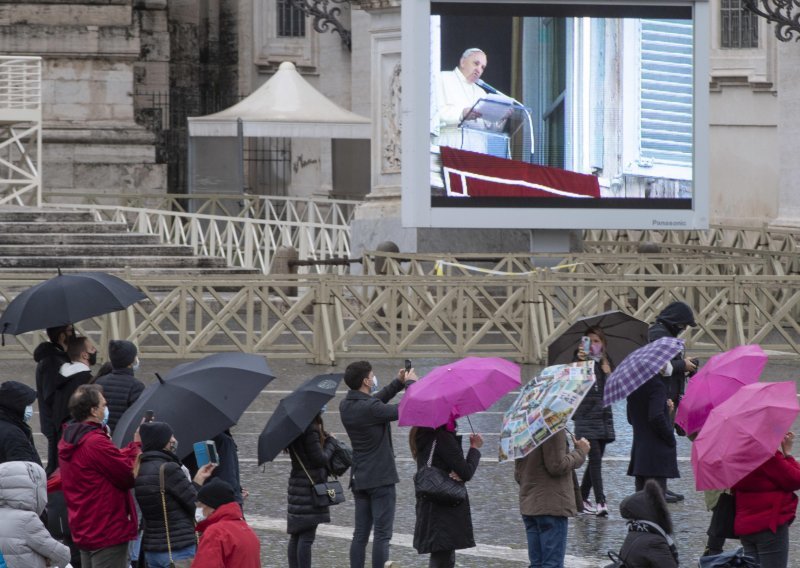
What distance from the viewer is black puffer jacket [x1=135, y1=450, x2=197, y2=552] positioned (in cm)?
818

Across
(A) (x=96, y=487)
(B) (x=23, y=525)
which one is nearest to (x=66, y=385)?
(A) (x=96, y=487)

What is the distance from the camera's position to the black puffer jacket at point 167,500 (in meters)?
8.18

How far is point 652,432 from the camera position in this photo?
35.2ft

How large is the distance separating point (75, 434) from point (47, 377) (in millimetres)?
2719

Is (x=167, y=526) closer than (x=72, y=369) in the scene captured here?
Yes

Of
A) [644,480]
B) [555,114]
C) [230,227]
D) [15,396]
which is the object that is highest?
[555,114]

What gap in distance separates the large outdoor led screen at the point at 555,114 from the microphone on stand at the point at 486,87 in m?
0.02

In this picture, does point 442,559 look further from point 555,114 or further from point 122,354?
point 555,114

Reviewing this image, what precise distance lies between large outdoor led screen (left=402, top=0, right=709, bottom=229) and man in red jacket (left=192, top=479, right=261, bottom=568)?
13640 mm

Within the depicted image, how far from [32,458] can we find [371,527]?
1.81 meters

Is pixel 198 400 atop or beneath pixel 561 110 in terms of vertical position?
beneath

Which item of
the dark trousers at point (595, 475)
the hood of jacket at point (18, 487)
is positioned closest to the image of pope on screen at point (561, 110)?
the dark trousers at point (595, 475)

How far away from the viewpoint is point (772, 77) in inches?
1334

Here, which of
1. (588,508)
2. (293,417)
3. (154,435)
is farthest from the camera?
(588,508)
